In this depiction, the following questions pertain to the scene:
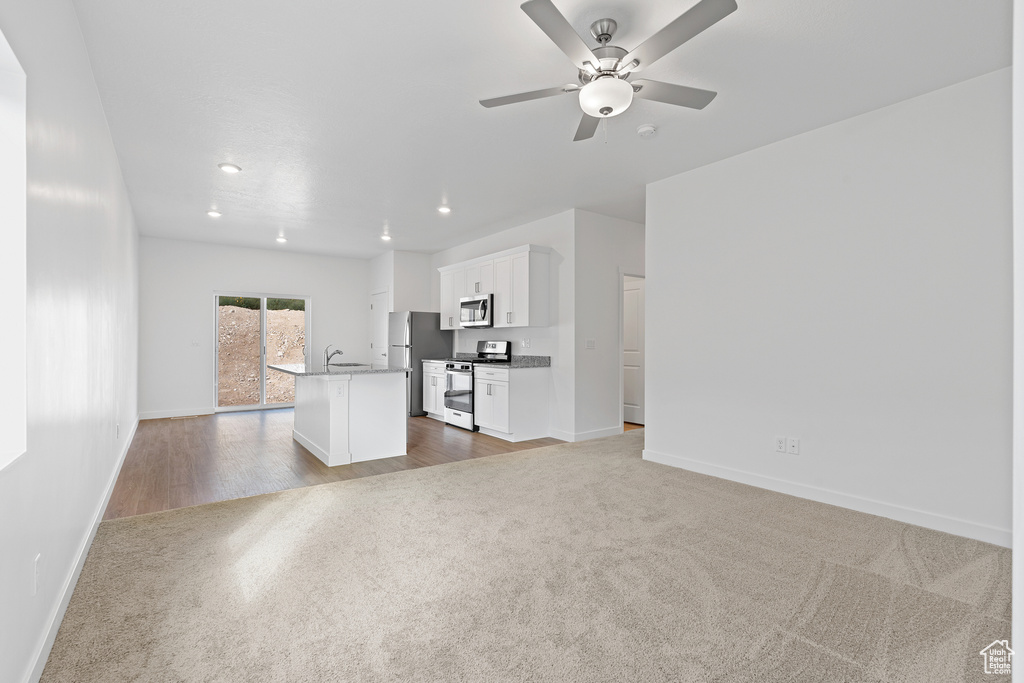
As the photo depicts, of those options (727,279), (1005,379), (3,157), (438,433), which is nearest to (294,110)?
(3,157)

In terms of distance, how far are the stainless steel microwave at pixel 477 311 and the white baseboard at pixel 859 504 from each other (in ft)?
9.53

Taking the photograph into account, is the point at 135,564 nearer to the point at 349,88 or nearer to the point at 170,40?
the point at 170,40

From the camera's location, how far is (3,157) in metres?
1.51

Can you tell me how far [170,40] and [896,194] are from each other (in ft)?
14.3

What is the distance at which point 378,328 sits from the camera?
8.55 m

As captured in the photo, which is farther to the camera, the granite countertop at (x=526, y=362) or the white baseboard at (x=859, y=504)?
the granite countertop at (x=526, y=362)

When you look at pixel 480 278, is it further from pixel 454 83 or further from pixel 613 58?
pixel 613 58

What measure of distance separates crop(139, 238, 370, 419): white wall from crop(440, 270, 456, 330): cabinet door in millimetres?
2552

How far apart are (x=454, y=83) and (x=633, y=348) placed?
197 inches

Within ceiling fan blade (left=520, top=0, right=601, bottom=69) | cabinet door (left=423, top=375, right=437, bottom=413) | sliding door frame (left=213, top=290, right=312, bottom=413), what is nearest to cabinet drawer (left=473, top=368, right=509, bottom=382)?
cabinet door (left=423, top=375, right=437, bottom=413)

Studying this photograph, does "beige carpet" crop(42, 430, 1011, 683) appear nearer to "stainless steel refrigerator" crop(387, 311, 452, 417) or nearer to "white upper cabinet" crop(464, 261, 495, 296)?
"white upper cabinet" crop(464, 261, 495, 296)

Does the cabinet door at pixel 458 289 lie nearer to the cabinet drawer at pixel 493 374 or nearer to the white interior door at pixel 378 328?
the cabinet drawer at pixel 493 374

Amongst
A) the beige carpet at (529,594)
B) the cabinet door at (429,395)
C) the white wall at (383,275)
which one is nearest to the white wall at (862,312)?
the beige carpet at (529,594)

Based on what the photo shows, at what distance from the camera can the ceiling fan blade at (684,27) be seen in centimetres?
175
